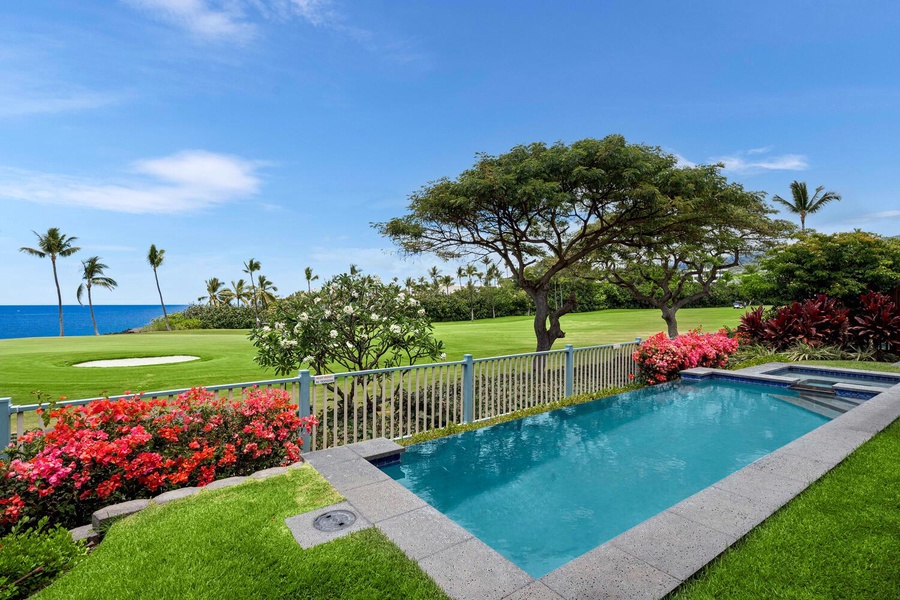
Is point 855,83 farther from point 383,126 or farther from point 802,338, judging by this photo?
point 383,126

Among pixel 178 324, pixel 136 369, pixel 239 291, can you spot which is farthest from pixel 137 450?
pixel 239 291

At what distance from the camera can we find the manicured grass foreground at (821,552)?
2070 mm

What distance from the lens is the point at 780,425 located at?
19.9ft

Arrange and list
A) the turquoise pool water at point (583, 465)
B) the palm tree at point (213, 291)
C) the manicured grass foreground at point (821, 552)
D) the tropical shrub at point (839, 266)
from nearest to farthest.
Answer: the manicured grass foreground at point (821, 552) < the turquoise pool water at point (583, 465) < the tropical shrub at point (839, 266) < the palm tree at point (213, 291)

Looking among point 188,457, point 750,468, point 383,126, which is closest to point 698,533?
point 750,468

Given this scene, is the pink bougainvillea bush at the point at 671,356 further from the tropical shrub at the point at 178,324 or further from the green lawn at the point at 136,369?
the tropical shrub at the point at 178,324

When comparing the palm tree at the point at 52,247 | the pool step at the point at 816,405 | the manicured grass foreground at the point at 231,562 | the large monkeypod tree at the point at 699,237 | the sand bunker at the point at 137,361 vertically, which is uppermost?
the palm tree at the point at 52,247

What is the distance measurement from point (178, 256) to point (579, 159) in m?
46.6

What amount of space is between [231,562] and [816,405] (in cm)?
876

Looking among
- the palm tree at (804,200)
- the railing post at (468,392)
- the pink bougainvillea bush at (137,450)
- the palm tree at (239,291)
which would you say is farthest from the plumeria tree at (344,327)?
the palm tree at (239,291)

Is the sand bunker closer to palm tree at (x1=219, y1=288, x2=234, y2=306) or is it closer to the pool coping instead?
the pool coping

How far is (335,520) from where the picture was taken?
2.79m

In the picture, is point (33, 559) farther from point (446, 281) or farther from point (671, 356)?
point (446, 281)

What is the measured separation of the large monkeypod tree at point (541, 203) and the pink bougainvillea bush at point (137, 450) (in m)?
6.04
